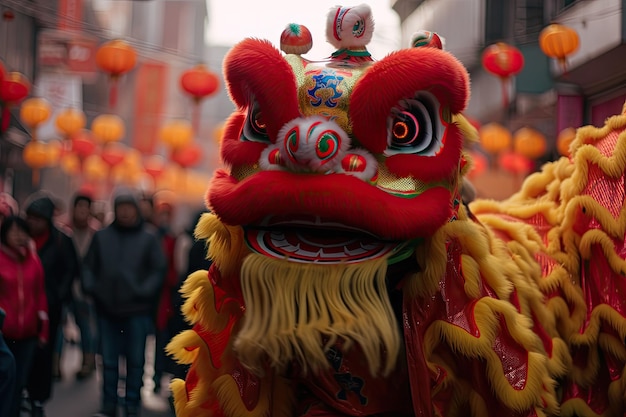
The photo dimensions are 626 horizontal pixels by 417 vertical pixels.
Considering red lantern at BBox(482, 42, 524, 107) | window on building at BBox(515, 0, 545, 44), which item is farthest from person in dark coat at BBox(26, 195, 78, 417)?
window on building at BBox(515, 0, 545, 44)

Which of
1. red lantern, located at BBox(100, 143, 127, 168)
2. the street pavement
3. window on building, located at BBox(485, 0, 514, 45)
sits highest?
window on building, located at BBox(485, 0, 514, 45)

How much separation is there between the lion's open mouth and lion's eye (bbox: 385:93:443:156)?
0.32 metres

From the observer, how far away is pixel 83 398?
734cm

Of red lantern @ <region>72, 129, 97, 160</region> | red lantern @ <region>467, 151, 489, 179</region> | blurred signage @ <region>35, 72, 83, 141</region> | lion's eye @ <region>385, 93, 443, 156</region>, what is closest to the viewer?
lion's eye @ <region>385, 93, 443, 156</region>

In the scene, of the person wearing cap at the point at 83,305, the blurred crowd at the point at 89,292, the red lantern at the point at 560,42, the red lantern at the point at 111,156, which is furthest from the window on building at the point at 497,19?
the blurred crowd at the point at 89,292

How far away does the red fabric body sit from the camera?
5.23 meters

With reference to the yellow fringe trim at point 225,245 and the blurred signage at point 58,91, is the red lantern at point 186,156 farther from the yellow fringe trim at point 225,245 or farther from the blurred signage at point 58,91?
the yellow fringe trim at point 225,245

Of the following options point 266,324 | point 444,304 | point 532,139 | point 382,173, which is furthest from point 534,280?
point 532,139

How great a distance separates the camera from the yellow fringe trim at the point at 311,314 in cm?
277

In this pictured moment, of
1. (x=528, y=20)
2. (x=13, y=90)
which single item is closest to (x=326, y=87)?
(x=13, y=90)

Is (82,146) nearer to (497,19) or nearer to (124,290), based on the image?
(497,19)

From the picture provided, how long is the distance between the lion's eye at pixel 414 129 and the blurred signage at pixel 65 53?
15495 mm

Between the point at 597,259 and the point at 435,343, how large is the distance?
1.13 metres

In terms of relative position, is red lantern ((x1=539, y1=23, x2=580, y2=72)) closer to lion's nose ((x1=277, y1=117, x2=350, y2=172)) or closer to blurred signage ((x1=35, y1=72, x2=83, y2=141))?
lion's nose ((x1=277, y1=117, x2=350, y2=172))
